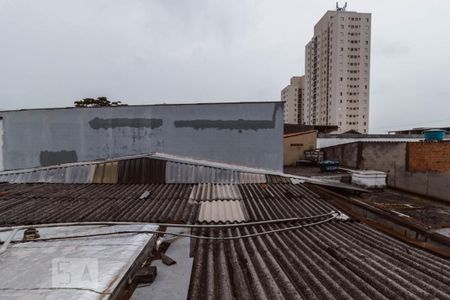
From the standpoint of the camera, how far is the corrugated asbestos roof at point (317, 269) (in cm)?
262

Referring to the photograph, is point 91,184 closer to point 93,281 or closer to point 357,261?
point 93,281

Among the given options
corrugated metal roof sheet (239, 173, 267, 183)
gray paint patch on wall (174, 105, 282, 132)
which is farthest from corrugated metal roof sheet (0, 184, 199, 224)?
gray paint patch on wall (174, 105, 282, 132)

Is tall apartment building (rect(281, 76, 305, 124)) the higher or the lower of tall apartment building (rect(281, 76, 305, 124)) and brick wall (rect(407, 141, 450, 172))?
the higher

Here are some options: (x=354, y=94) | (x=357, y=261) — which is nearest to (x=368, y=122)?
(x=354, y=94)

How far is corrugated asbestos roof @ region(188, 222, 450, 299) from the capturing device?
103 inches

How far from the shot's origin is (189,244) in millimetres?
4020

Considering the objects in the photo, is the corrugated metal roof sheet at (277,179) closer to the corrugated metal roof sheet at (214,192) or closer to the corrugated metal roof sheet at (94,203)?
the corrugated metal roof sheet at (214,192)

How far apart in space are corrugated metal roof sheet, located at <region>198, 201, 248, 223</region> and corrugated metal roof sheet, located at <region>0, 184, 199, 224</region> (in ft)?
0.77

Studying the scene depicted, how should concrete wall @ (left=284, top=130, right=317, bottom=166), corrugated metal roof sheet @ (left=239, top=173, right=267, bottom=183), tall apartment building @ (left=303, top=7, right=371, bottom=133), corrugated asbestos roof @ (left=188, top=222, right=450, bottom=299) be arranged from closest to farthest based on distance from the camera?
1. corrugated asbestos roof @ (left=188, top=222, right=450, bottom=299)
2. corrugated metal roof sheet @ (left=239, top=173, right=267, bottom=183)
3. concrete wall @ (left=284, top=130, right=317, bottom=166)
4. tall apartment building @ (left=303, top=7, right=371, bottom=133)

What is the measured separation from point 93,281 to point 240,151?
13243 mm

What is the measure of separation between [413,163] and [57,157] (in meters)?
22.6

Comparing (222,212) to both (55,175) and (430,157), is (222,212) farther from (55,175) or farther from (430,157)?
(430,157)

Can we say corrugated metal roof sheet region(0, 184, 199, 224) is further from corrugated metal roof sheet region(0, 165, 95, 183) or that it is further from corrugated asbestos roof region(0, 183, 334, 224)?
corrugated metal roof sheet region(0, 165, 95, 183)

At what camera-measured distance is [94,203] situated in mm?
6551
